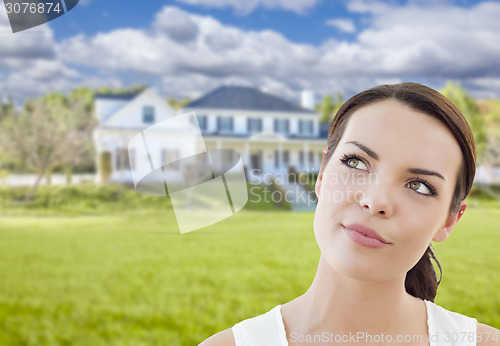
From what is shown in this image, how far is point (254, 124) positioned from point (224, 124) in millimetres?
654

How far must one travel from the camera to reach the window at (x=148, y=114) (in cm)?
752

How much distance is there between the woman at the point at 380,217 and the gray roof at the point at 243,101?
786 cm

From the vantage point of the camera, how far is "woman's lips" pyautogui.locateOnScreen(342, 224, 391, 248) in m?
0.83

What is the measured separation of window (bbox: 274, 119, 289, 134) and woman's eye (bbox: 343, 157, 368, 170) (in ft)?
26.7

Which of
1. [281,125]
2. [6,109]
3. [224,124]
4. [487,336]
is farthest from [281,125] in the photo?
[487,336]

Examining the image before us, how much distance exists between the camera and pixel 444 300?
4.50 metres

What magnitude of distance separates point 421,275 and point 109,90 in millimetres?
8112

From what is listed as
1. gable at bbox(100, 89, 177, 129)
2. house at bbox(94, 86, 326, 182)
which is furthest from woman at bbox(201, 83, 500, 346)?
gable at bbox(100, 89, 177, 129)

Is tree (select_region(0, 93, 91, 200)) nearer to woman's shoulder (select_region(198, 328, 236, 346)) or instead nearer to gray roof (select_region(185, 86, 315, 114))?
gray roof (select_region(185, 86, 315, 114))

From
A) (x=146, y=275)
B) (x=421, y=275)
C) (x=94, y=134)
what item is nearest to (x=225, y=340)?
(x=421, y=275)

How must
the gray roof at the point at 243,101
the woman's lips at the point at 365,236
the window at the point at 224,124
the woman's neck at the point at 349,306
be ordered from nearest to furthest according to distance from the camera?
the woman's lips at the point at 365,236 < the woman's neck at the point at 349,306 < the window at the point at 224,124 < the gray roof at the point at 243,101

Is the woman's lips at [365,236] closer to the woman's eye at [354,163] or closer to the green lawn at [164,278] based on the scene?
the woman's eye at [354,163]

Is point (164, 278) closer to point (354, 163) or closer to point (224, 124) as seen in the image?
point (224, 124)

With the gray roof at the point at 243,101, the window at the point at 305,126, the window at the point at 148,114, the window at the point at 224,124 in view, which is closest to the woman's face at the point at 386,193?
the window at the point at 148,114
